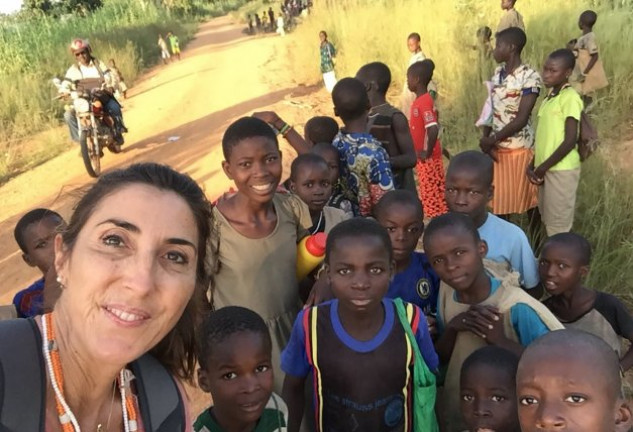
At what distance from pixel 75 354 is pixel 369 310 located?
107 centimetres

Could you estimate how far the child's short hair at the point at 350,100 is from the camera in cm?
341

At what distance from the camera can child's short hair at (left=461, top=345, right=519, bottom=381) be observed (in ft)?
6.13

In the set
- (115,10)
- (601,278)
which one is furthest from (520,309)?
(115,10)

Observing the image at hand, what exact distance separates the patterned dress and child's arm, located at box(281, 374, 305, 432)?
4.67ft

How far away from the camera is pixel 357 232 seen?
207cm

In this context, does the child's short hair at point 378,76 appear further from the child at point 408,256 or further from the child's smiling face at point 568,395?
the child's smiling face at point 568,395

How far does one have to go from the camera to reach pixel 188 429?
1.33 m

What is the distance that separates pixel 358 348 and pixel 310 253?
A: 62 cm

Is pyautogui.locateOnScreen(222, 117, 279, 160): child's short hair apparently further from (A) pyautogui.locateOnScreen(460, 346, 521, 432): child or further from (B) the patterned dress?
(A) pyautogui.locateOnScreen(460, 346, 521, 432): child

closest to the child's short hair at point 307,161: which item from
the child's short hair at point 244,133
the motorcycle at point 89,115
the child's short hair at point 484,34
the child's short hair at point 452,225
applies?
the child's short hair at point 244,133

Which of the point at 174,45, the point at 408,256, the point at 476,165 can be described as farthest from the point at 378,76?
the point at 174,45

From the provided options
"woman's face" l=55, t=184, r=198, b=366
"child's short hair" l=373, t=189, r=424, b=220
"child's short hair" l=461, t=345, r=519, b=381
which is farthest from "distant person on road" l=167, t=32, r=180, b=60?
"woman's face" l=55, t=184, r=198, b=366

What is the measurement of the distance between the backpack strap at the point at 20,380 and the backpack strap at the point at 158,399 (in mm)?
246

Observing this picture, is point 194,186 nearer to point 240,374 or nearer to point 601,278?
point 240,374
